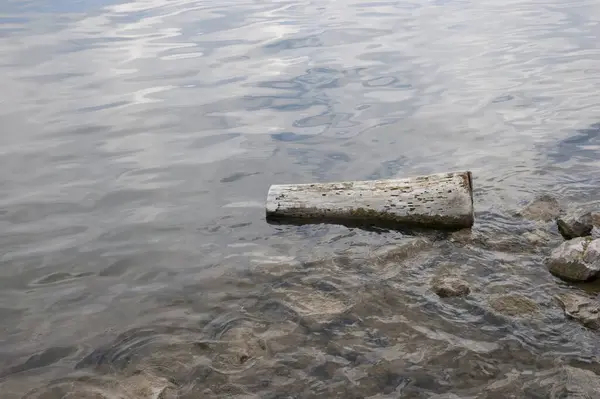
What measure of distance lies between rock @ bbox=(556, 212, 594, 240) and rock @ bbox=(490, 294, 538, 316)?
5.19 feet

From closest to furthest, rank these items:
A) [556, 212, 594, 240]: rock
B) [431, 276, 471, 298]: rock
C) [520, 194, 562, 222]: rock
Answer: [431, 276, 471, 298]: rock < [556, 212, 594, 240]: rock < [520, 194, 562, 222]: rock

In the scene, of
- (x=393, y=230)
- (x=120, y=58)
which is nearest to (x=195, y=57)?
(x=120, y=58)

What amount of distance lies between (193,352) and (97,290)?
6.05ft

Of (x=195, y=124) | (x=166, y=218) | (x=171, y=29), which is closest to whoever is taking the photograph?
(x=166, y=218)

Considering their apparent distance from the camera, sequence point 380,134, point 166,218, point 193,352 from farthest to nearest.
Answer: point 380,134 < point 166,218 < point 193,352

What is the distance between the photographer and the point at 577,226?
7406mm

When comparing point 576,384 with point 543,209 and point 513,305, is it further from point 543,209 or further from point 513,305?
point 543,209

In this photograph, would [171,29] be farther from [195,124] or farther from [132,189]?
[132,189]

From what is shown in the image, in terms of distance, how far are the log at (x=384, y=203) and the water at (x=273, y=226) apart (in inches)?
9.7

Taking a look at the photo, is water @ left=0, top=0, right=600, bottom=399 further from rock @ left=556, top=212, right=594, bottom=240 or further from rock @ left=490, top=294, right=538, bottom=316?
rock @ left=556, top=212, right=594, bottom=240

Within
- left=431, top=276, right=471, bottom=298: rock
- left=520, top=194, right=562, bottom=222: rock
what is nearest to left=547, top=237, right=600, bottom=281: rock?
left=431, top=276, right=471, bottom=298: rock

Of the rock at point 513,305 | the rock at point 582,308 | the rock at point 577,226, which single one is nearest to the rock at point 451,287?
the rock at point 513,305

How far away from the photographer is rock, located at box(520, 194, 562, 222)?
804 cm

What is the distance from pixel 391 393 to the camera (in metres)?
5.07
